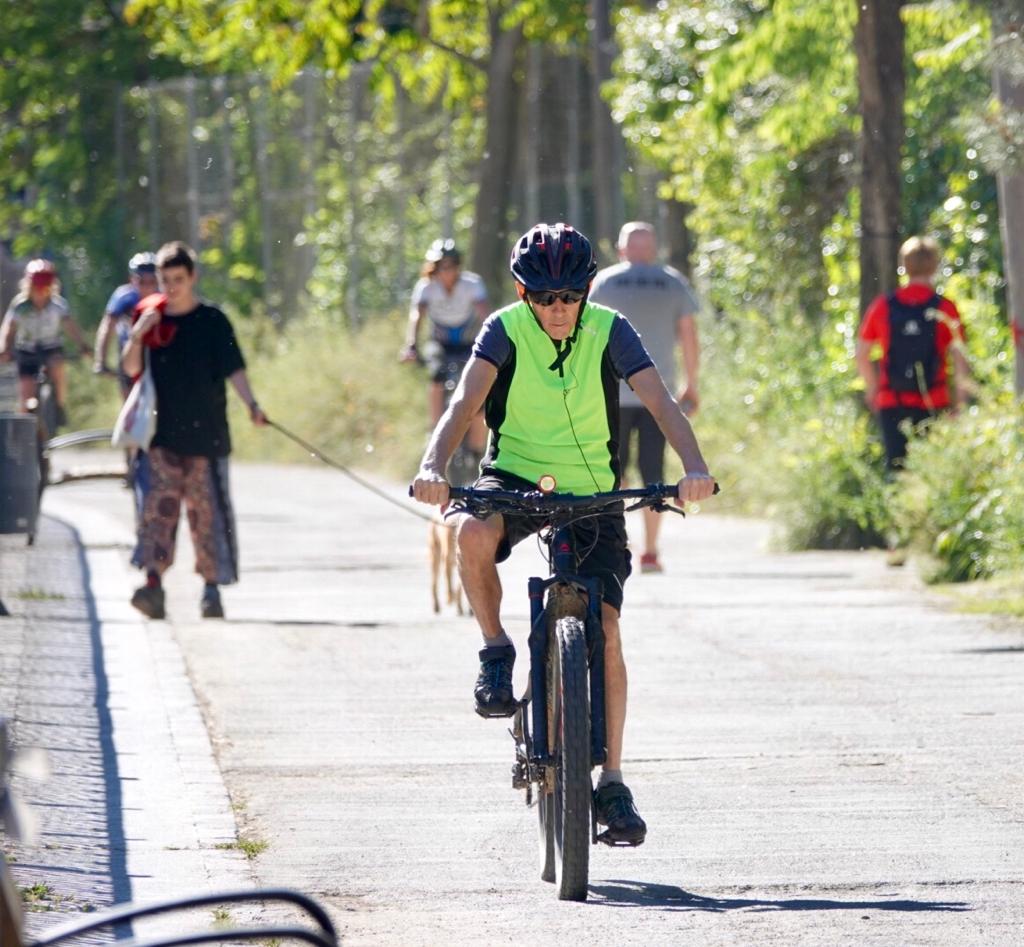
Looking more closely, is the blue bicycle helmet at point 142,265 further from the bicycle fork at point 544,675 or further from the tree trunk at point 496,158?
the tree trunk at point 496,158

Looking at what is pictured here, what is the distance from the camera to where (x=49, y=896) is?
241 inches

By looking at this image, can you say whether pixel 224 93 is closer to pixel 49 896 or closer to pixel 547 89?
pixel 547 89

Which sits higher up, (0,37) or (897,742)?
(0,37)

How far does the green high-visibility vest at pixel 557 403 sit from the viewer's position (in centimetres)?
672

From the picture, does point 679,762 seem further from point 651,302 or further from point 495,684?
point 651,302

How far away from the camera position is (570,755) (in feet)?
20.1

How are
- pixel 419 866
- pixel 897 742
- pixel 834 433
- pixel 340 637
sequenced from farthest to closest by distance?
pixel 834 433 → pixel 340 637 → pixel 897 742 → pixel 419 866

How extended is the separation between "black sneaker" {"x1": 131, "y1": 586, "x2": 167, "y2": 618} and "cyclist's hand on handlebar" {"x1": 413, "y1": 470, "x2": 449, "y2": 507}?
673cm

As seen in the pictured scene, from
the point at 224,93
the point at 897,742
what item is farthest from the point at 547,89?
the point at 897,742

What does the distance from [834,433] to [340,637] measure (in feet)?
18.3

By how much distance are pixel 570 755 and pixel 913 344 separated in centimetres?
916

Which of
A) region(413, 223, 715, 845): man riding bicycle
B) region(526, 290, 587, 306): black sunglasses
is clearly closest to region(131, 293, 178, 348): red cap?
region(413, 223, 715, 845): man riding bicycle

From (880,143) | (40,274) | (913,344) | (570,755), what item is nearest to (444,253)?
(880,143)

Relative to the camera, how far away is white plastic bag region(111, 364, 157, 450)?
42.8 ft
